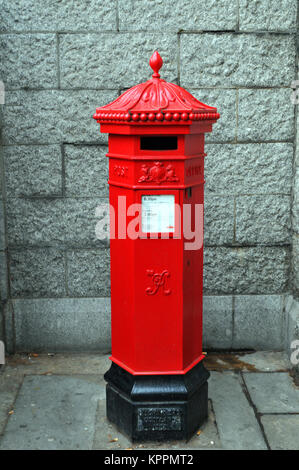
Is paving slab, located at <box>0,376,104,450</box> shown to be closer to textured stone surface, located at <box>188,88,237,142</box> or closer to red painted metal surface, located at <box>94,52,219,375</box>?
red painted metal surface, located at <box>94,52,219,375</box>

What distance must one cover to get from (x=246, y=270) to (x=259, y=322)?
19.6 inches

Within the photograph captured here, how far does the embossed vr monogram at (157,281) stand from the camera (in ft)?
10.1

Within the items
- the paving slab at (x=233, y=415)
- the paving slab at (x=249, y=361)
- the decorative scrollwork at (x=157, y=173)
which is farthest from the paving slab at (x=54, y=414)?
the decorative scrollwork at (x=157, y=173)

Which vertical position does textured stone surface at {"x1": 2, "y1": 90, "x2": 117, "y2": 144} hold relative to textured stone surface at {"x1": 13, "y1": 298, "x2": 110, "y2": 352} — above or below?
above

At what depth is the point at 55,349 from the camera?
4.67m

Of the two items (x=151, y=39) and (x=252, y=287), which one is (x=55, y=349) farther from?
(x=151, y=39)

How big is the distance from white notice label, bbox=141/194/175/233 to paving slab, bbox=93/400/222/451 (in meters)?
1.40

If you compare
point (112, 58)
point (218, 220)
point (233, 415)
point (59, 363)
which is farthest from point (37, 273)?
point (233, 415)

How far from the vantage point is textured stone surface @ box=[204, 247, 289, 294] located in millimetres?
4523

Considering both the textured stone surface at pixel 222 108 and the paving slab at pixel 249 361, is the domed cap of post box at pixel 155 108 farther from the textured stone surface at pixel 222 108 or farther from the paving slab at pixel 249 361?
the paving slab at pixel 249 361

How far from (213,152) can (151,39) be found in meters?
1.04

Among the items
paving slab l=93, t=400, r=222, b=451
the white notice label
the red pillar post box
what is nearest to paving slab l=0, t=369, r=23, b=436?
paving slab l=93, t=400, r=222, b=451

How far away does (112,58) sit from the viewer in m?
4.18
